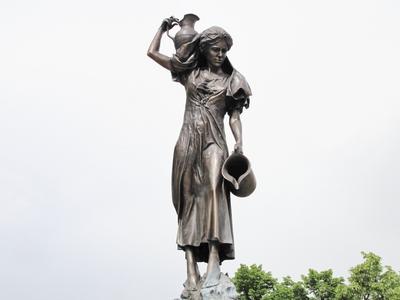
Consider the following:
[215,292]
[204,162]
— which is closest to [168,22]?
[204,162]

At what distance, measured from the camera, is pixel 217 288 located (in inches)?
298

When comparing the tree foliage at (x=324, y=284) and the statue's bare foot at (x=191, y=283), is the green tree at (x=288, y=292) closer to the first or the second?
the tree foliage at (x=324, y=284)

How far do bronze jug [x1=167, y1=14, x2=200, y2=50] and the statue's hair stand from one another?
206 mm

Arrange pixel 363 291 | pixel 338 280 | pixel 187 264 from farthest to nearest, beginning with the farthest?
pixel 338 280 → pixel 363 291 → pixel 187 264

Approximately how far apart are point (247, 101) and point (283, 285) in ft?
68.5

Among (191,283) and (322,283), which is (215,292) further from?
(322,283)

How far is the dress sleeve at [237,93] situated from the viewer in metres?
8.80

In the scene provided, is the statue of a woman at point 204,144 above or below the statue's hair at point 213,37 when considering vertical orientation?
below

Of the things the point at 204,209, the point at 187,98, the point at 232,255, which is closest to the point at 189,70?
the point at 187,98

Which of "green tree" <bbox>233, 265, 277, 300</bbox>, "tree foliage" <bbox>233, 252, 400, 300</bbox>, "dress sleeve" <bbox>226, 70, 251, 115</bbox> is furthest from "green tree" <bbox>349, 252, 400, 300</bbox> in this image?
"dress sleeve" <bbox>226, 70, 251, 115</bbox>

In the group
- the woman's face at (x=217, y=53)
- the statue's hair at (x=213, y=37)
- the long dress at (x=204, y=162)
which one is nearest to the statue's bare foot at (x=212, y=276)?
the long dress at (x=204, y=162)

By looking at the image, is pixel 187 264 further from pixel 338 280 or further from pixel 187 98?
pixel 338 280

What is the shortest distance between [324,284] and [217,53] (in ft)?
69.1

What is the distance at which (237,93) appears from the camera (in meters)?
8.81
